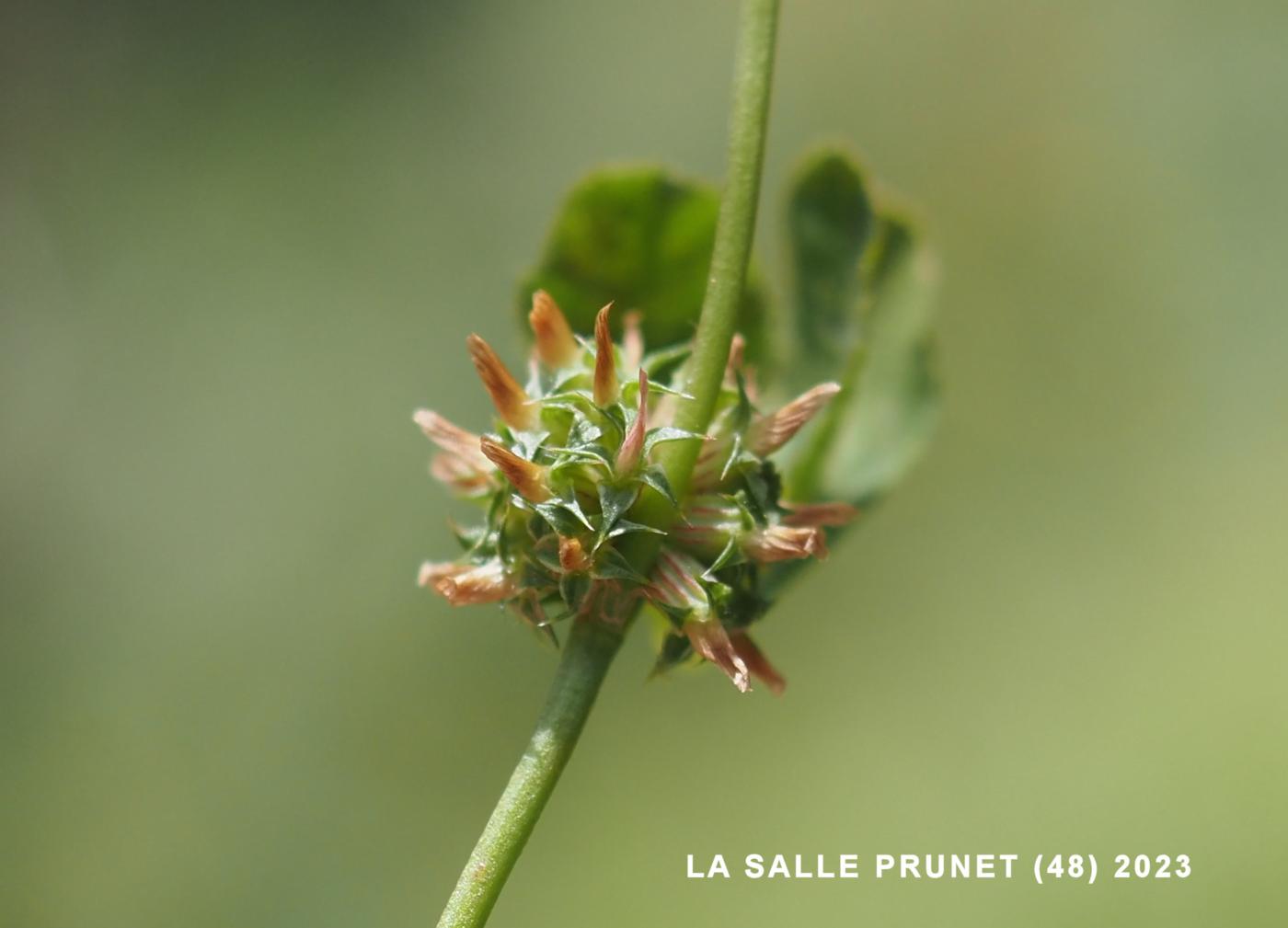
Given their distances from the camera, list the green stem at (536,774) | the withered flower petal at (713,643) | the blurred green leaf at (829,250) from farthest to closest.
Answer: the blurred green leaf at (829,250)
the withered flower petal at (713,643)
the green stem at (536,774)

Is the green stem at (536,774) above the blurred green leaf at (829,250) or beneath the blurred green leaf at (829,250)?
beneath

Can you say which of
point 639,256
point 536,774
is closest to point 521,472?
point 536,774

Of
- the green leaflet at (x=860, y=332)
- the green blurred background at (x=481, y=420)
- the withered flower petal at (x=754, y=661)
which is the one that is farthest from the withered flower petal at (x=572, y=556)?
the green blurred background at (x=481, y=420)

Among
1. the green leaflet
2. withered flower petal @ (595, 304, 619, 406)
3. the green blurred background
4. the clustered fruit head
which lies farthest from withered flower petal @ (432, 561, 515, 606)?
the green blurred background

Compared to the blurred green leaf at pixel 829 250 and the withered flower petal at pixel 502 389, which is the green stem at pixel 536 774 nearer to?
the withered flower petal at pixel 502 389

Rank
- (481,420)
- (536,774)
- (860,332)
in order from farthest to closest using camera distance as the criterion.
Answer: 1. (481,420)
2. (860,332)
3. (536,774)

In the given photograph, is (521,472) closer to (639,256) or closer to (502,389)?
(502,389)

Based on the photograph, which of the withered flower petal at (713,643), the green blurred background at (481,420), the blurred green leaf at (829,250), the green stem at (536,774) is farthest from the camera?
the green blurred background at (481,420)
